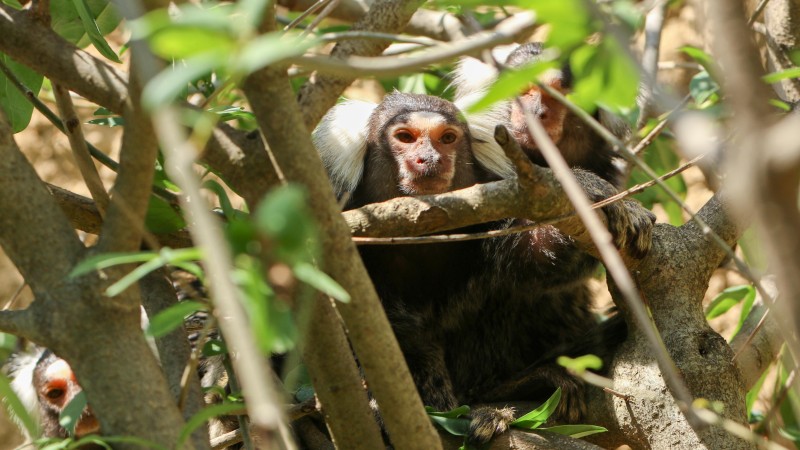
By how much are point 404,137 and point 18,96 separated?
6.61 feet

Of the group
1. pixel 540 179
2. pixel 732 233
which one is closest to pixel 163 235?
pixel 540 179

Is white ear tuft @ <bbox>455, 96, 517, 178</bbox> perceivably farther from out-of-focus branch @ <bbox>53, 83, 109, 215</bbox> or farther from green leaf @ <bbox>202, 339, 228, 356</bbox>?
out-of-focus branch @ <bbox>53, 83, 109, 215</bbox>

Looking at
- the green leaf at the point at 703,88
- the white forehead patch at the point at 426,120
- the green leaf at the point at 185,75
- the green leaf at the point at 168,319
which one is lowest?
the green leaf at the point at 703,88

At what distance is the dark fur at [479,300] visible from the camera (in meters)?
4.70

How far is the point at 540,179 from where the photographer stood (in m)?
3.14

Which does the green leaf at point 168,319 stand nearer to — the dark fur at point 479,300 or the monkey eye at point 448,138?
the dark fur at point 479,300

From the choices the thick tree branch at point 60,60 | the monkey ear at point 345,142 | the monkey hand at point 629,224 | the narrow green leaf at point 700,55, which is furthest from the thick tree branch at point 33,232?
the narrow green leaf at point 700,55

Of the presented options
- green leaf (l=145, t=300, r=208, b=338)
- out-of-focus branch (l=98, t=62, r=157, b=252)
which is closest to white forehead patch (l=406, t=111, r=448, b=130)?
out-of-focus branch (l=98, t=62, r=157, b=252)

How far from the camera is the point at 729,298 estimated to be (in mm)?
5156

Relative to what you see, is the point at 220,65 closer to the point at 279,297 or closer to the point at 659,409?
the point at 279,297

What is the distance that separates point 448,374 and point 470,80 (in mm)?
2258

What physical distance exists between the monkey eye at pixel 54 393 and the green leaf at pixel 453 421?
2.04 metres

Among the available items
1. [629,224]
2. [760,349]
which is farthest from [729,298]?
[629,224]

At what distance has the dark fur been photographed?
4.70 meters
